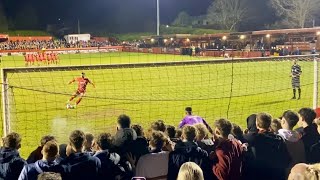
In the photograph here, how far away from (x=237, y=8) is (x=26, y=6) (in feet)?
151

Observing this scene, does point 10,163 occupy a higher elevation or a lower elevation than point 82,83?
lower

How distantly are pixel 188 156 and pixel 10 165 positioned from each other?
7.74ft

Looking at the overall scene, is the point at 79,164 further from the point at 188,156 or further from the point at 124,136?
the point at 188,156

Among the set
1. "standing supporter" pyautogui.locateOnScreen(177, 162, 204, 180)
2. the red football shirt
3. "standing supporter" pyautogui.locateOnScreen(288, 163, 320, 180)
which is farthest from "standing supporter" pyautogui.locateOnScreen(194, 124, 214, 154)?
the red football shirt

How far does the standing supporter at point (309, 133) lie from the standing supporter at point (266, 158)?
37 cm

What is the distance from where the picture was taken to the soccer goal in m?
13.8

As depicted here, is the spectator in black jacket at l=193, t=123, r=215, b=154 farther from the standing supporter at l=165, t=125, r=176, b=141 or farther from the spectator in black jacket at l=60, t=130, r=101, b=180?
the spectator in black jacket at l=60, t=130, r=101, b=180

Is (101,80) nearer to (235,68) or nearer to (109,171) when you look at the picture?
(235,68)

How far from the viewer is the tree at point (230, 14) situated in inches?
3583

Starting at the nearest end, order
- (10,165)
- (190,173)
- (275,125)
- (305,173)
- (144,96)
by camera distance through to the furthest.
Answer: (305,173)
(190,173)
(10,165)
(275,125)
(144,96)

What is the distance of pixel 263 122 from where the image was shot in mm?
6688

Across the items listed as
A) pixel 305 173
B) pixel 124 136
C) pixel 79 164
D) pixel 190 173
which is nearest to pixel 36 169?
pixel 79 164

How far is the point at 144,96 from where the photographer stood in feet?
71.3

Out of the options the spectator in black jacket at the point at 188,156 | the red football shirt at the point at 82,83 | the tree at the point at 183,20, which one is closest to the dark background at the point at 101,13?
the tree at the point at 183,20
